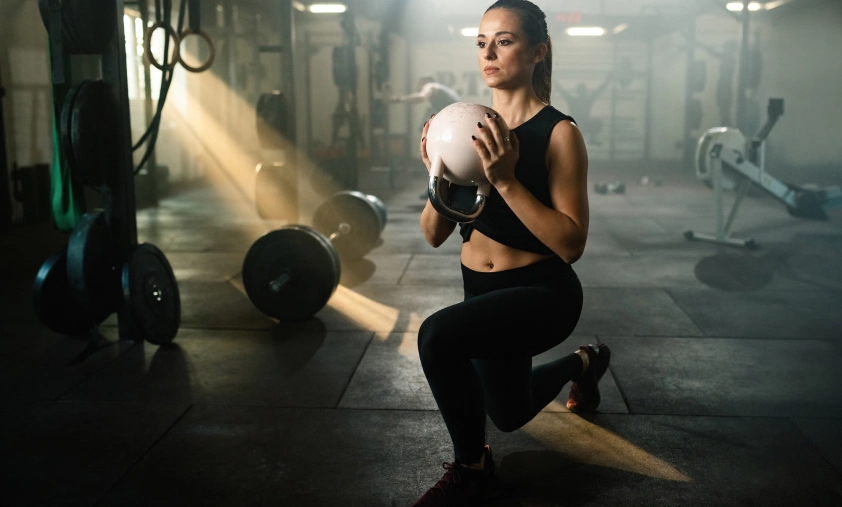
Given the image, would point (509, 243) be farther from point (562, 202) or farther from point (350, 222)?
point (350, 222)

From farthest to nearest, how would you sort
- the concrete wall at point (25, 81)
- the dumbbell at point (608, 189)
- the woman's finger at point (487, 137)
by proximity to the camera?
the dumbbell at point (608, 189), the concrete wall at point (25, 81), the woman's finger at point (487, 137)

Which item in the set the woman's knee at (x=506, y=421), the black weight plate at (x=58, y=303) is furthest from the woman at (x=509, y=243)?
the black weight plate at (x=58, y=303)

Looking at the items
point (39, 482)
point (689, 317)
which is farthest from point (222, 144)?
point (39, 482)

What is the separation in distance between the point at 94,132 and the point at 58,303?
28.0 inches

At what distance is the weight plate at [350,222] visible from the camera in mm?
5094

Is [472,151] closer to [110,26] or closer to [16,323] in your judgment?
[110,26]

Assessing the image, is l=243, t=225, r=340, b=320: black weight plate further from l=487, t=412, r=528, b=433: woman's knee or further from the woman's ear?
the woman's ear

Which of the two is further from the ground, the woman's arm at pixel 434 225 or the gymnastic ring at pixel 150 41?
the gymnastic ring at pixel 150 41

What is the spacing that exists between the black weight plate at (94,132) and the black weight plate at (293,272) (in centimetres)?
77

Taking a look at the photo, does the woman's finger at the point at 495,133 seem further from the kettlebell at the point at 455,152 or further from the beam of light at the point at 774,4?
the beam of light at the point at 774,4

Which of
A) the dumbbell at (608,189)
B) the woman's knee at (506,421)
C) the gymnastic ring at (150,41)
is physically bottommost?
the dumbbell at (608,189)

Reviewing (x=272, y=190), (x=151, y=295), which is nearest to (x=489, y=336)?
(x=151, y=295)

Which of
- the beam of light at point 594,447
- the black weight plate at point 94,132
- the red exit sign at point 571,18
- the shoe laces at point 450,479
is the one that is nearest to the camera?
the shoe laces at point 450,479

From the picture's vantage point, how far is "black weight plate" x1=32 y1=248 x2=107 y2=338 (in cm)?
305
